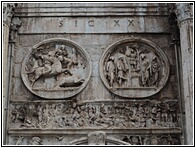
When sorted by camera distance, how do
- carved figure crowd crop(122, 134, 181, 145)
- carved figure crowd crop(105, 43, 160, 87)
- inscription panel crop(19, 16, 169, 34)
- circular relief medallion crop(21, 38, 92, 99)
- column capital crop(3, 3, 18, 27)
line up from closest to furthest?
carved figure crowd crop(122, 134, 181, 145)
column capital crop(3, 3, 18, 27)
circular relief medallion crop(21, 38, 92, 99)
carved figure crowd crop(105, 43, 160, 87)
inscription panel crop(19, 16, 169, 34)

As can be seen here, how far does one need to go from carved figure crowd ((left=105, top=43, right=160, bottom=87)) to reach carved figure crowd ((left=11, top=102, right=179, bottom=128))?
1.74 feet

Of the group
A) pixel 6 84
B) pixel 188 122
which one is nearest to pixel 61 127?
pixel 6 84

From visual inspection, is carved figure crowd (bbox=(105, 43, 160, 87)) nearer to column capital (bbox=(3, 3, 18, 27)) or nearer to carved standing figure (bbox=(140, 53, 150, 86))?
carved standing figure (bbox=(140, 53, 150, 86))

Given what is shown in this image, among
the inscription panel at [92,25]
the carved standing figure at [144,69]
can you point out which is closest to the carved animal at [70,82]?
the inscription panel at [92,25]

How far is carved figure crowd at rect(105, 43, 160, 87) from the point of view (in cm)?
1109

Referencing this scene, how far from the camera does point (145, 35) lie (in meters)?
11.6

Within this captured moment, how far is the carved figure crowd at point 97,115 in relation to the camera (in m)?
10.6

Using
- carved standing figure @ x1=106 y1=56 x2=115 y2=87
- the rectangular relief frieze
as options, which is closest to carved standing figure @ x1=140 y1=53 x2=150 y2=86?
the rectangular relief frieze

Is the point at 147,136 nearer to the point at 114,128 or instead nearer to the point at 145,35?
the point at 114,128

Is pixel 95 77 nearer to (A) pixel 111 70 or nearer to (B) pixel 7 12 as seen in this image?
(A) pixel 111 70

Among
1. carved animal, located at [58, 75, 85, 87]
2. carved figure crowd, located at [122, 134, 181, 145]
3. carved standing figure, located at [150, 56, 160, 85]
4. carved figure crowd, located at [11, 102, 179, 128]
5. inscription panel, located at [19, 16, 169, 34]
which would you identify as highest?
inscription panel, located at [19, 16, 169, 34]

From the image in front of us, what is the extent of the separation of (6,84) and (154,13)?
3.72 metres

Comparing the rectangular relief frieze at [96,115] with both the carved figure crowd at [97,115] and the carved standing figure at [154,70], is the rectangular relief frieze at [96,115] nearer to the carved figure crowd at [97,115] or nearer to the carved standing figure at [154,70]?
the carved figure crowd at [97,115]

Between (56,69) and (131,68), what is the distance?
1.64 metres
